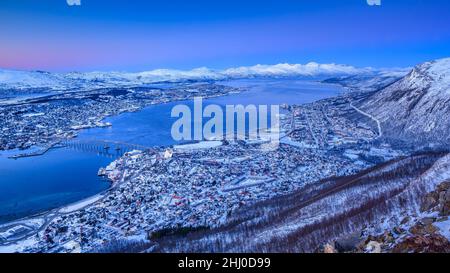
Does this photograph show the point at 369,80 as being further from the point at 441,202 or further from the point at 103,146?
the point at 441,202

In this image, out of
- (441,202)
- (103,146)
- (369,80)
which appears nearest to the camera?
(441,202)

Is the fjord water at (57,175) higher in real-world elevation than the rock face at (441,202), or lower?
lower

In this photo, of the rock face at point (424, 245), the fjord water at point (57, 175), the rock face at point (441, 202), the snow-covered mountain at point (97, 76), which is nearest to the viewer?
the rock face at point (424, 245)

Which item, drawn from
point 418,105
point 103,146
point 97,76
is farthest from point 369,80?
point 97,76

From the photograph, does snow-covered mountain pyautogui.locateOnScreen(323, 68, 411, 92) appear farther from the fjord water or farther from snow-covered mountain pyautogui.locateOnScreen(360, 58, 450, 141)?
the fjord water

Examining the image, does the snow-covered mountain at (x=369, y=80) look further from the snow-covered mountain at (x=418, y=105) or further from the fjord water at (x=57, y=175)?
the fjord water at (x=57, y=175)

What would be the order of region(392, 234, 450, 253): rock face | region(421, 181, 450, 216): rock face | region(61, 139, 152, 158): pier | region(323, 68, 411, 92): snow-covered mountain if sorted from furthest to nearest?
region(323, 68, 411, 92): snow-covered mountain → region(61, 139, 152, 158): pier → region(421, 181, 450, 216): rock face → region(392, 234, 450, 253): rock face

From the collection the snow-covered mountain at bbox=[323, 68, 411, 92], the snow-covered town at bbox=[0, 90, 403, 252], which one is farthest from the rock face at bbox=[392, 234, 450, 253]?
the snow-covered mountain at bbox=[323, 68, 411, 92]

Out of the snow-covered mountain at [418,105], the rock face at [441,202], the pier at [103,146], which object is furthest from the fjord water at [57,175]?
the snow-covered mountain at [418,105]
